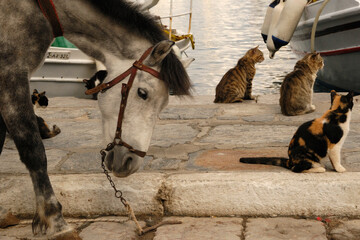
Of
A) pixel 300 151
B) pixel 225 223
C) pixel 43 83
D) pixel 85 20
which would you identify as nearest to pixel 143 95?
pixel 85 20

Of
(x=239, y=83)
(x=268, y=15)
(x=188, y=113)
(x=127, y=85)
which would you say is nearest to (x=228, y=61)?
(x=268, y=15)

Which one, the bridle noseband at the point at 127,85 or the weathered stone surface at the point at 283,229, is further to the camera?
the weathered stone surface at the point at 283,229

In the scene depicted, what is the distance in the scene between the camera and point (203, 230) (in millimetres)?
3141

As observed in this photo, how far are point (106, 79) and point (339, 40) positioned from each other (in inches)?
352

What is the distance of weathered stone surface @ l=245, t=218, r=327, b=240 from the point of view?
299cm

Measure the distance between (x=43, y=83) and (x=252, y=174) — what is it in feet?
33.0

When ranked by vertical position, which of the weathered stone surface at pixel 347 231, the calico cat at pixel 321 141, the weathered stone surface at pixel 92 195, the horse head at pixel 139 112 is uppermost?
the horse head at pixel 139 112

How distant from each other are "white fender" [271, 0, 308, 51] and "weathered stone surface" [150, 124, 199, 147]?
3985mm

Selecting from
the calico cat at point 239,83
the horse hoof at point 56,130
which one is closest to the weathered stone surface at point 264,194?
the horse hoof at point 56,130

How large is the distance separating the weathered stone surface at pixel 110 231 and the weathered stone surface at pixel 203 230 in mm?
179

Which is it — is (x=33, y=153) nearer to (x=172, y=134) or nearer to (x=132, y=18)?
(x=132, y=18)

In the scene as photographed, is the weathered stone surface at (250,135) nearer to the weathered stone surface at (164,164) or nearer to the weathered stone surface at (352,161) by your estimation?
the weathered stone surface at (352,161)

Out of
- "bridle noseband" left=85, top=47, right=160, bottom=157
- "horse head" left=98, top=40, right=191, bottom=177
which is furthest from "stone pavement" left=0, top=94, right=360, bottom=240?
"bridle noseband" left=85, top=47, right=160, bottom=157

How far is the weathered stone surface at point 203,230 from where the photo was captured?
3.04m
